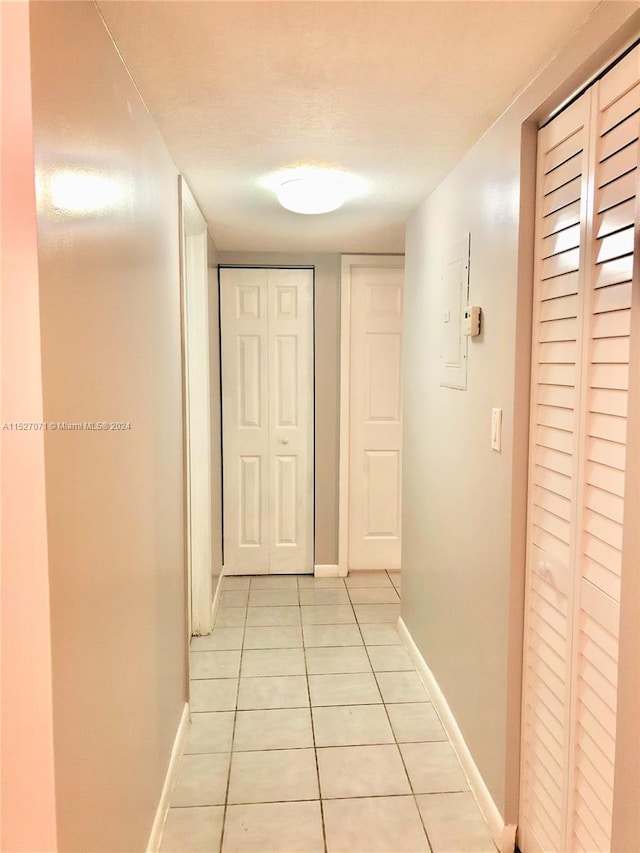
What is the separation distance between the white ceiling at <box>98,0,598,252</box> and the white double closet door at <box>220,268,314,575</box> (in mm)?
1613

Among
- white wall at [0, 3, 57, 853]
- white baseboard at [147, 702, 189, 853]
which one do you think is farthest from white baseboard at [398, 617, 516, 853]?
white wall at [0, 3, 57, 853]

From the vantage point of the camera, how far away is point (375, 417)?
4.00 metres

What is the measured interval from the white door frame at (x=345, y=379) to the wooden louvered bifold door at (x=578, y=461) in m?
2.31

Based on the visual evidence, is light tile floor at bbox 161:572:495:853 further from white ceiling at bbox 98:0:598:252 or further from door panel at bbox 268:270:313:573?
white ceiling at bbox 98:0:598:252

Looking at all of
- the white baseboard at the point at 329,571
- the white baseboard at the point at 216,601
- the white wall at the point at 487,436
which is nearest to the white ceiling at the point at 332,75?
the white wall at the point at 487,436

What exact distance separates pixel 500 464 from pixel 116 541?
3.61 feet

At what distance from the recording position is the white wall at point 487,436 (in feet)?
5.25

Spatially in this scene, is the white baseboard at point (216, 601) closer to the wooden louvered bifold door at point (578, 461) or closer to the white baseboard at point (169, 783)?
the white baseboard at point (169, 783)

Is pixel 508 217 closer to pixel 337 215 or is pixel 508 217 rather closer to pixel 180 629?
pixel 337 215

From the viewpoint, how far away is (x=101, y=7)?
116 centimetres

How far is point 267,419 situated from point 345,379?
0.59 meters

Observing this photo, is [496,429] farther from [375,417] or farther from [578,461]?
[375,417]

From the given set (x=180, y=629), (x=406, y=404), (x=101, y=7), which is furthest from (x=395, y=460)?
(x=101, y=7)

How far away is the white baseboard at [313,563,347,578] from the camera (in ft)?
13.3
